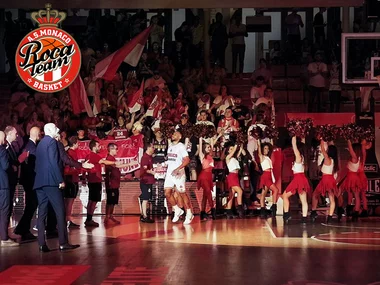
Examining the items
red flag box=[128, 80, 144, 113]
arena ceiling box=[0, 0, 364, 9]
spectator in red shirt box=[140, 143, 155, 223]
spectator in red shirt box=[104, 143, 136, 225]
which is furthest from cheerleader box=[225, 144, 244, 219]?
red flag box=[128, 80, 144, 113]

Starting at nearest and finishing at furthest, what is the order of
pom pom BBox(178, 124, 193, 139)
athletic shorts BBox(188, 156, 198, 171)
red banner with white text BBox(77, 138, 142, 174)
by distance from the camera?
pom pom BBox(178, 124, 193, 139)
athletic shorts BBox(188, 156, 198, 171)
red banner with white text BBox(77, 138, 142, 174)

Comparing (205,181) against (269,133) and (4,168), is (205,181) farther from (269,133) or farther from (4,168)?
(4,168)

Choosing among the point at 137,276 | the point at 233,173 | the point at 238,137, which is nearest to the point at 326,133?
the point at 238,137

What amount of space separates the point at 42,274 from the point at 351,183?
28.8 ft

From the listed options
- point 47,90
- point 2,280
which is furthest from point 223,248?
point 47,90

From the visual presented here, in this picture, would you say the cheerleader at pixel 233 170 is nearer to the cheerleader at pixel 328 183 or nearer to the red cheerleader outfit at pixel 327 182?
the cheerleader at pixel 328 183

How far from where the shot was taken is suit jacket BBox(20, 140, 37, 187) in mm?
14664

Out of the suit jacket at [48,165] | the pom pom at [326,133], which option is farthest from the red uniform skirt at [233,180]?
the suit jacket at [48,165]

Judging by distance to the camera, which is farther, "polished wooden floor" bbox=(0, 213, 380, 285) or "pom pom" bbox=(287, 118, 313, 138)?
"pom pom" bbox=(287, 118, 313, 138)

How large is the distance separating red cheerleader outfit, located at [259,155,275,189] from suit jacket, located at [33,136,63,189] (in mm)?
6144

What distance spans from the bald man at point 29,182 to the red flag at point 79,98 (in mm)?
6660

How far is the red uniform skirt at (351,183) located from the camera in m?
18.3

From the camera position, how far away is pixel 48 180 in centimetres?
1336

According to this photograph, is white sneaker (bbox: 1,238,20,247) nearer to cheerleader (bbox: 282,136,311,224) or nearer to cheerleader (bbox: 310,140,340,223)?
cheerleader (bbox: 282,136,311,224)
